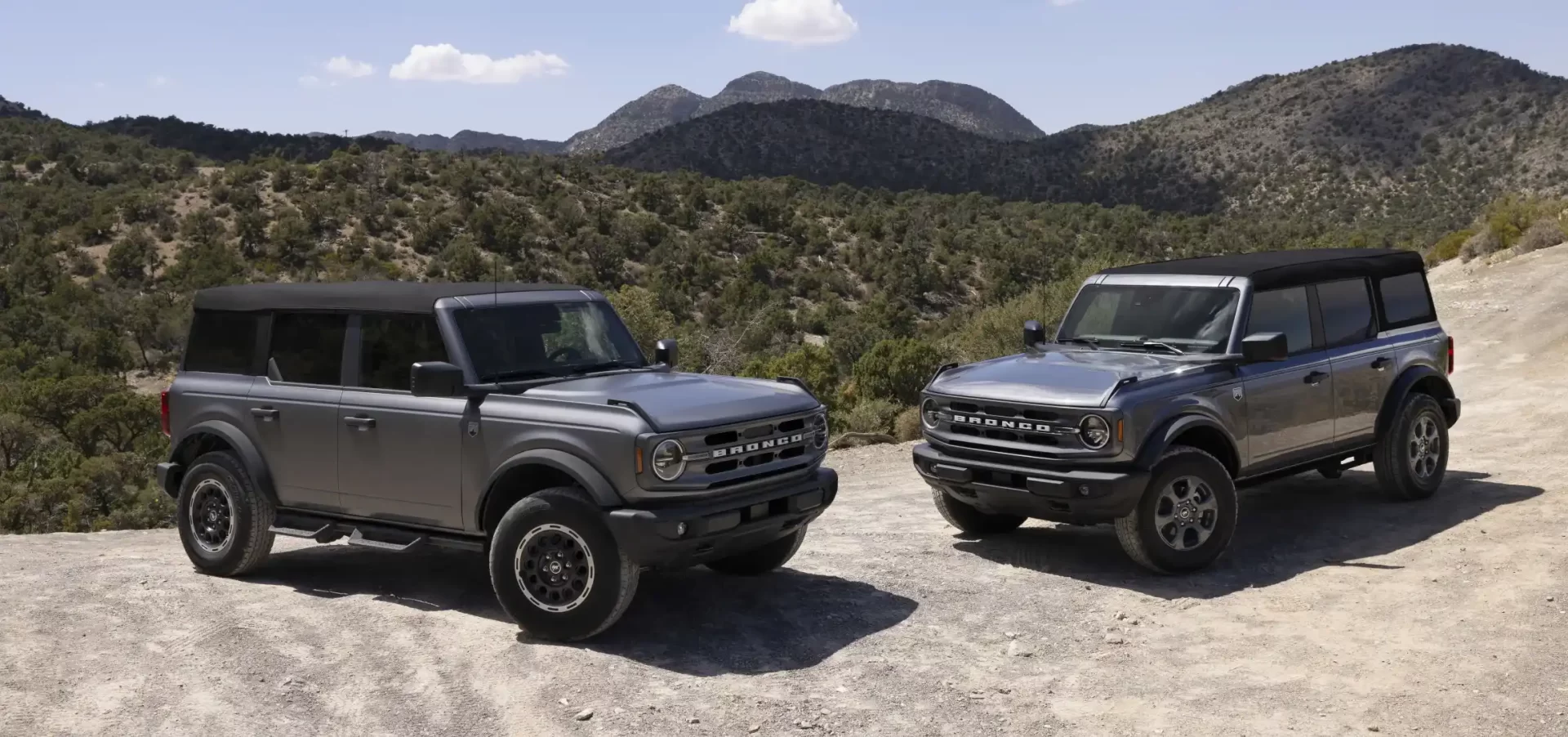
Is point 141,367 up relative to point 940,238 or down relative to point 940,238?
down

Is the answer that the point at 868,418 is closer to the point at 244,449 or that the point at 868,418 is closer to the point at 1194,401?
the point at 1194,401

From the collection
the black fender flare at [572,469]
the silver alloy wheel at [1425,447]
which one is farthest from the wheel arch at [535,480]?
the silver alloy wheel at [1425,447]

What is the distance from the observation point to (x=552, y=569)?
6.91 meters

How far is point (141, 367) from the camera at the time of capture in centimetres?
3644

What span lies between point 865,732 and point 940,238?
4902cm

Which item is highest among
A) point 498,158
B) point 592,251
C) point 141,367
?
point 498,158

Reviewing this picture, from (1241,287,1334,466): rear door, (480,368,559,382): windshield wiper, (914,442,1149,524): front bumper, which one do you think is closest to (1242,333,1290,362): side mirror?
(1241,287,1334,466): rear door

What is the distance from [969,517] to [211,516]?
5168 mm

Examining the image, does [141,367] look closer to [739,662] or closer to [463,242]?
[463,242]

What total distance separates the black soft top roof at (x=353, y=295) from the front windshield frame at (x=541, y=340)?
0.14 meters

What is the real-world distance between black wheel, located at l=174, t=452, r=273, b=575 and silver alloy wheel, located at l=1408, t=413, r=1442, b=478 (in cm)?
838

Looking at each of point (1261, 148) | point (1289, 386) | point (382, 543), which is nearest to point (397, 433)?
point (382, 543)

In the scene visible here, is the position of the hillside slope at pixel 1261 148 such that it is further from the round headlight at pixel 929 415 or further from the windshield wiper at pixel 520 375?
the windshield wiper at pixel 520 375

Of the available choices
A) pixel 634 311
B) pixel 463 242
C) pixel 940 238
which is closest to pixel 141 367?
pixel 463 242
